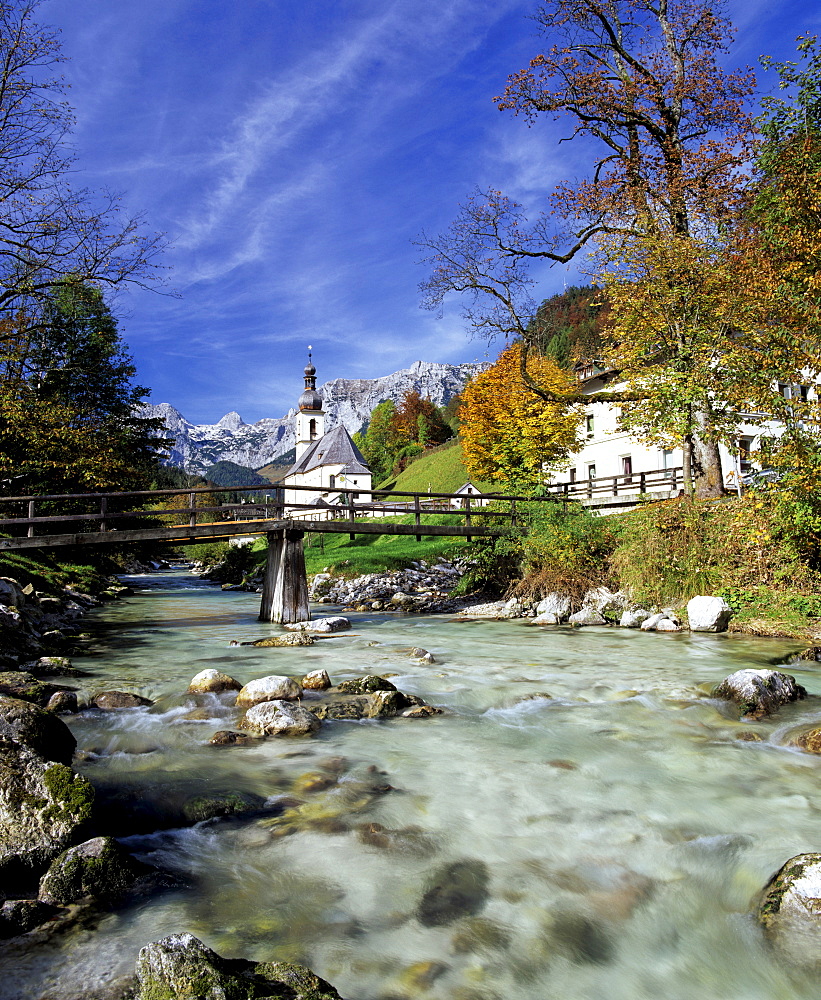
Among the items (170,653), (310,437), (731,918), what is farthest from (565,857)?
(310,437)

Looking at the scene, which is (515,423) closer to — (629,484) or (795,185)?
(629,484)

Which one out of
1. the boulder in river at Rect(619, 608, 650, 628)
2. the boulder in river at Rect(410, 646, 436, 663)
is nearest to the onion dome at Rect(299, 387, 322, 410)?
the boulder in river at Rect(619, 608, 650, 628)

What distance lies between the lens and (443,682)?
9.34 metres

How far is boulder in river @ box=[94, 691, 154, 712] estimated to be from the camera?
765cm

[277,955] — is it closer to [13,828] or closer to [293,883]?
[293,883]

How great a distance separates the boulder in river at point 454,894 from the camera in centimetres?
360

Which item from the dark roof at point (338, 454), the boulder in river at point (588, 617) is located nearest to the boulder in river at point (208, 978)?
the boulder in river at point (588, 617)

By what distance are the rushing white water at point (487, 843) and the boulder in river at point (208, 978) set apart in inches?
12.9

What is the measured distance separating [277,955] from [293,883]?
0.68m

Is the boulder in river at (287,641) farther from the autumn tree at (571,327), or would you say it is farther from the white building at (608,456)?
the white building at (608,456)

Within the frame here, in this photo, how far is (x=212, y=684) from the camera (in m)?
8.23

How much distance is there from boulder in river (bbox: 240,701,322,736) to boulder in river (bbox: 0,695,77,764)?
179 cm

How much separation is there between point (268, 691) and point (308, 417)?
109588 millimetres

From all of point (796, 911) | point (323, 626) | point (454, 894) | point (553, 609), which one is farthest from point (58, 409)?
point (796, 911)
